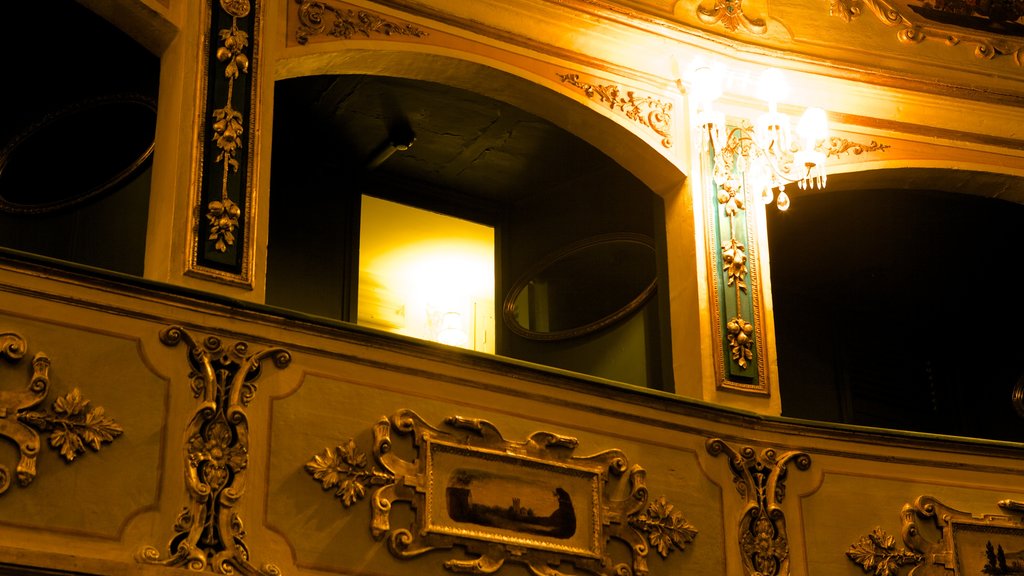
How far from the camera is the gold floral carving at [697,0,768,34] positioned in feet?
26.1

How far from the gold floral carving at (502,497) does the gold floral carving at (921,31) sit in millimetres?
3261

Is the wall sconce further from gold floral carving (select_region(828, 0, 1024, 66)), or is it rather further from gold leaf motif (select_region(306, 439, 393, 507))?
gold leaf motif (select_region(306, 439, 393, 507))

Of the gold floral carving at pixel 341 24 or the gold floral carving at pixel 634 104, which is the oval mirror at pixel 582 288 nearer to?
the gold floral carving at pixel 634 104

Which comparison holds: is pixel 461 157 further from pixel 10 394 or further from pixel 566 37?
pixel 10 394

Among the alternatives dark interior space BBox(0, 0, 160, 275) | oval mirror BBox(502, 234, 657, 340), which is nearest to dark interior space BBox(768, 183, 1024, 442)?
oval mirror BBox(502, 234, 657, 340)

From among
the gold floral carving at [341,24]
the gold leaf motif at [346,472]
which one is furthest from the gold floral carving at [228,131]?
the gold leaf motif at [346,472]

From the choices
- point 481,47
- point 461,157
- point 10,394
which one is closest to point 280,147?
point 461,157

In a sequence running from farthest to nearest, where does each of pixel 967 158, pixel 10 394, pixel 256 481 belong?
pixel 967 158 → pixel 256 481 → pixel 10 394

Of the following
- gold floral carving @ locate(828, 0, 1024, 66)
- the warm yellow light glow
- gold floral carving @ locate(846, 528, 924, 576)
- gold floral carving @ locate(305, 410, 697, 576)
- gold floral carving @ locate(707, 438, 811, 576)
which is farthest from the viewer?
the warm yellow light glow

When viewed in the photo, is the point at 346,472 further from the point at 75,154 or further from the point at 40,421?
the point at 75,154

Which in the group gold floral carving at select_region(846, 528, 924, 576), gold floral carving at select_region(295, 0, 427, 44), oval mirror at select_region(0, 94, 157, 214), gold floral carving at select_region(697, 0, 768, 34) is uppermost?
gold floral carving at select_region(697, 0, 768, 34)

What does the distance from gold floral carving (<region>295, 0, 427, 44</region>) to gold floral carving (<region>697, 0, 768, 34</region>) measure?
1.70 meters

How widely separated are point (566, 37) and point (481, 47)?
0.50m

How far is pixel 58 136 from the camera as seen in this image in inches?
337
